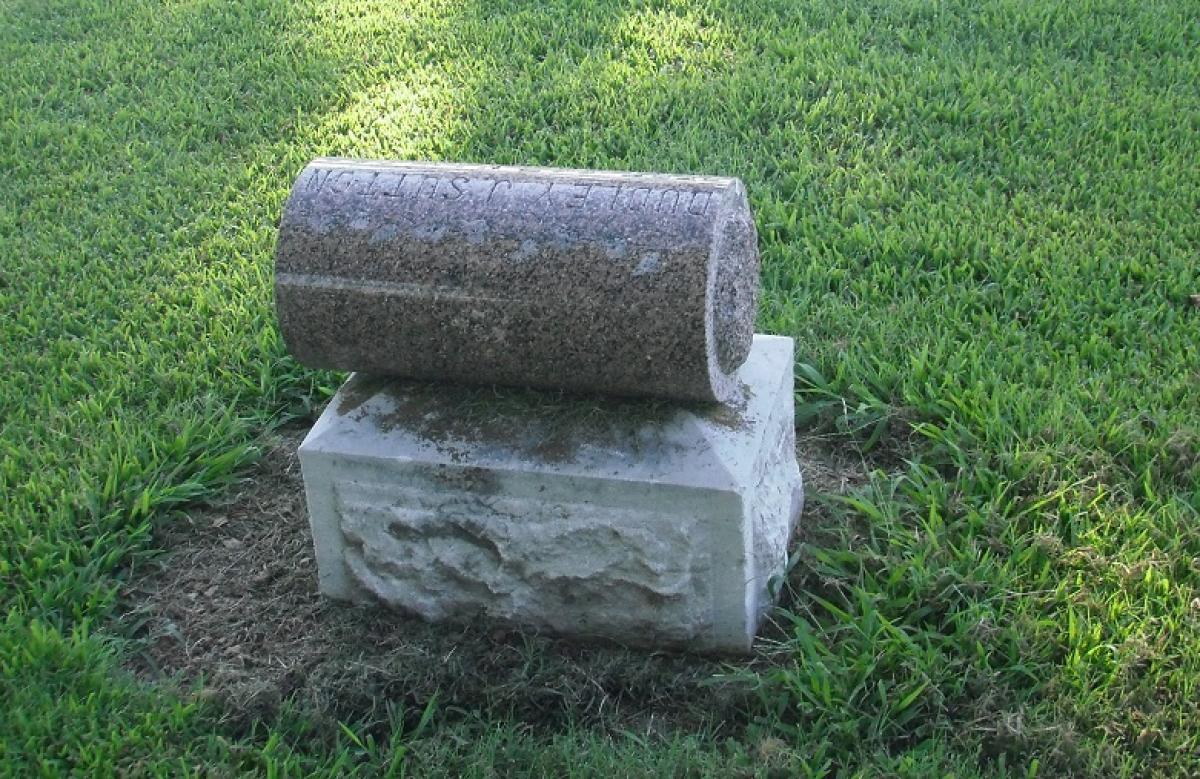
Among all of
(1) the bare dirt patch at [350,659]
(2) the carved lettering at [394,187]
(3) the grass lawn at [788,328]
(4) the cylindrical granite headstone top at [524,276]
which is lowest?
(1) the bare dirt patch at [350,659]

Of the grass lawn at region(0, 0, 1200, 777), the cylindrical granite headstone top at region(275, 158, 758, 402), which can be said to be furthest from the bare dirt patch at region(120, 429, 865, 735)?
the cylindrical granite headstone top at region(275, 158, 758, 402)

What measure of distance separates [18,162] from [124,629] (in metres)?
2.85

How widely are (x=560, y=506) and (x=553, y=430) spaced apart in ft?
→ 0.53

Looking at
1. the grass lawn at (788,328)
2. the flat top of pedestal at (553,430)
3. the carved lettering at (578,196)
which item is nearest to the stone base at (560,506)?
the flat top of pedestal at (553,430)

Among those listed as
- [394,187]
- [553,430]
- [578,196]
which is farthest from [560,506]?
[394,187]

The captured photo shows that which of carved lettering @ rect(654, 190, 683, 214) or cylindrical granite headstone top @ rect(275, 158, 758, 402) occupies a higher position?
carved lettering @ rect(654, 190, 683, 214)

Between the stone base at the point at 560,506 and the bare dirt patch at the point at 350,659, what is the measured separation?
0.25 feet

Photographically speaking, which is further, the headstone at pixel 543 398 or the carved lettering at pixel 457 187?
the carved lettering at pixel 457 187

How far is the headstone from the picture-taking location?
271cm

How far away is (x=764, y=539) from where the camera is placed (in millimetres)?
2906

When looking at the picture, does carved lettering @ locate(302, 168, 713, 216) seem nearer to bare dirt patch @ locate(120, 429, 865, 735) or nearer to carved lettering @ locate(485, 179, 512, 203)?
carved lettering @ locate(485, 179, 512, 203)

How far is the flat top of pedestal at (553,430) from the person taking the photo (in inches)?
109

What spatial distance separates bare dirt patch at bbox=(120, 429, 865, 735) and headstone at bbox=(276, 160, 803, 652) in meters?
0.08

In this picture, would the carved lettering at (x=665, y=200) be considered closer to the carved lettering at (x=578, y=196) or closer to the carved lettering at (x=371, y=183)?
the carved lettering at (x=578, y=196)
